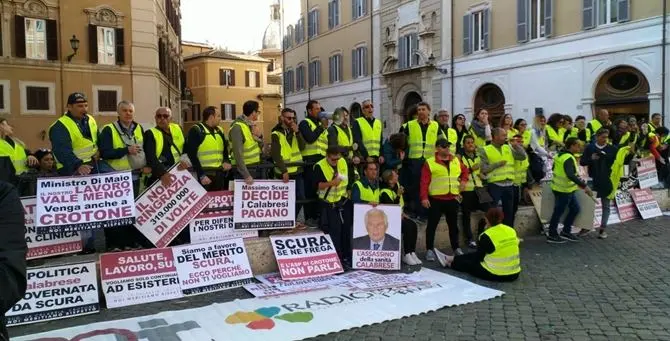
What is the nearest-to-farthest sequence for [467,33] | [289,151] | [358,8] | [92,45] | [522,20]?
[289,151] < [522,20] < [92,45] < [467,33] < [358,8]

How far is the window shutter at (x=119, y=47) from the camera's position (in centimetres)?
2634

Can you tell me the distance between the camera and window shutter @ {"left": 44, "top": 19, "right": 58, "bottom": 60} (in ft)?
81.6

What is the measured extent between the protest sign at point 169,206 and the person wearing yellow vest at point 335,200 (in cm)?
167

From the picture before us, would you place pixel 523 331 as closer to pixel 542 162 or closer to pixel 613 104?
pixel 542 162

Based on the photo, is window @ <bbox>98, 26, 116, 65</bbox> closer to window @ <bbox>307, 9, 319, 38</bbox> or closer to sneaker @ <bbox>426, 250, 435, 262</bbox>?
window @ <bbox>307, 9, 319, 38</bbox>

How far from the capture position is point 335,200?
811 centimetres

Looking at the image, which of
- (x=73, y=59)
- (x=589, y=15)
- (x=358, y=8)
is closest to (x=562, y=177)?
(x=589, y=15)

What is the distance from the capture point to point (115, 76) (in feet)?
86.2

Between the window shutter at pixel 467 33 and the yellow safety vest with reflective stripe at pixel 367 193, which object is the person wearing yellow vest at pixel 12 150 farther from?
the window shutter at pixel 467 33

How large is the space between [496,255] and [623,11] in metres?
16.7

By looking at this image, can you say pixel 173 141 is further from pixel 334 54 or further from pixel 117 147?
pixel 334 54

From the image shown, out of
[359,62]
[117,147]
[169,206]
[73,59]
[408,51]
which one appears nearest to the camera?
[117,147]

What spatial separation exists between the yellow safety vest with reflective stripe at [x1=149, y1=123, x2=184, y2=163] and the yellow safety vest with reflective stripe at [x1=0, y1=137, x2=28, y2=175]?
78.0 inches

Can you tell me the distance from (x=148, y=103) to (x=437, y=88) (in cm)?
1477
